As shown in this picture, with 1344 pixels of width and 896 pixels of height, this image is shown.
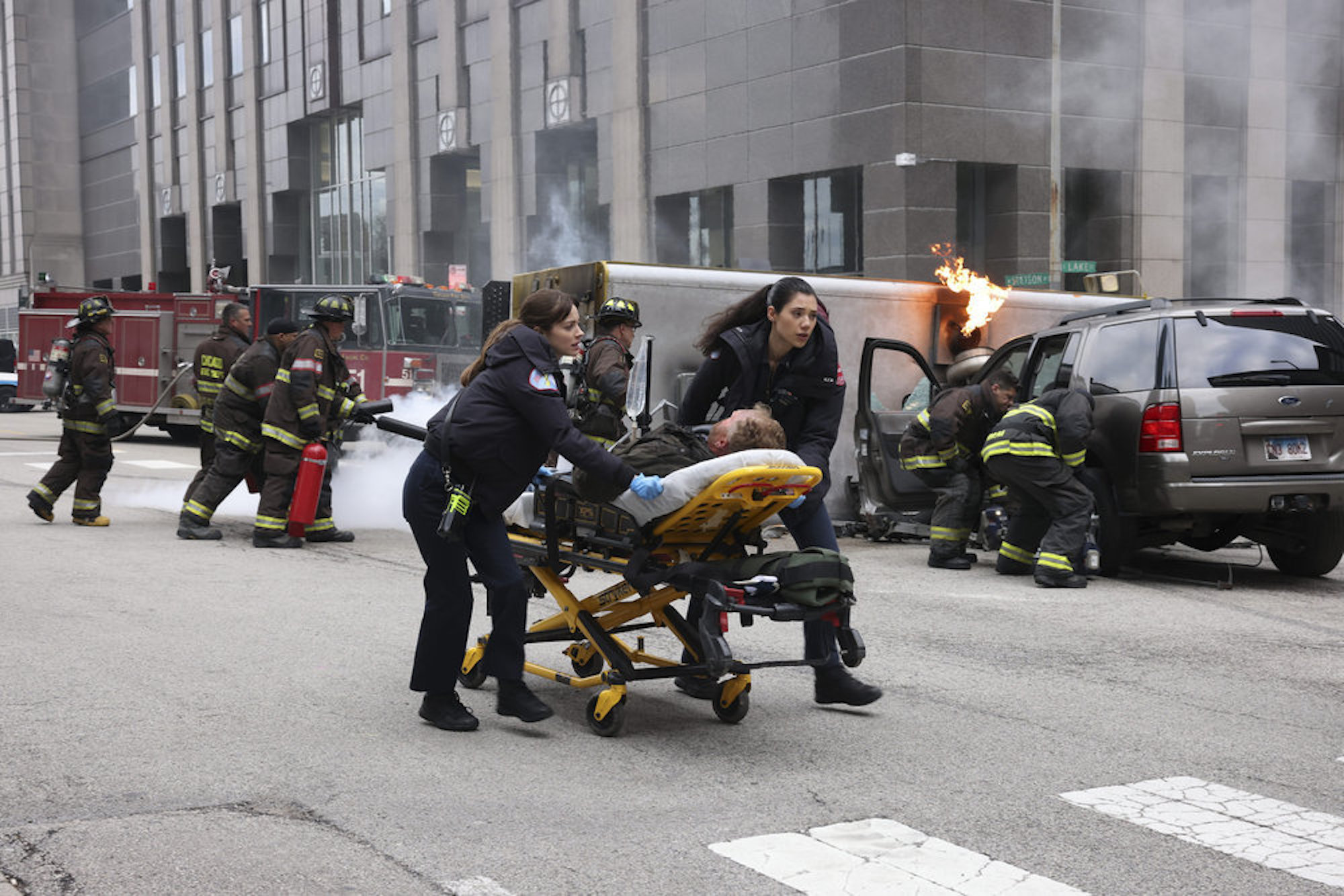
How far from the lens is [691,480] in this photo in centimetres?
520

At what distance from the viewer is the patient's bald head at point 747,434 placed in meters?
5.51

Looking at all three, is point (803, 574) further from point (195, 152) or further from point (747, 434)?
point (195, 152)

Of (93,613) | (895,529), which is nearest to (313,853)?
(93,613)

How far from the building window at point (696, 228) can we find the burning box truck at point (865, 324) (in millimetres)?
17113

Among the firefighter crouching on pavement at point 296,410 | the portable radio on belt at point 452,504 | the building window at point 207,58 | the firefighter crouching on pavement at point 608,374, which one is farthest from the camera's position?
the building window at point 207,58

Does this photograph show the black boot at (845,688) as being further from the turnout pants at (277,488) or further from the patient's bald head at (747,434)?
the turnout pants at (277,488)

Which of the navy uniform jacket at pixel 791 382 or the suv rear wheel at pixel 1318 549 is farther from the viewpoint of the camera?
the suv rear wheel at pixel 1318 549

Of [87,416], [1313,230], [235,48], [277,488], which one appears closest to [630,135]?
[1313,230]

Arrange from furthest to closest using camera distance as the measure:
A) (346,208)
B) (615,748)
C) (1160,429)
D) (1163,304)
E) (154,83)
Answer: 1. (154,83)
2. (346,208)
3. (1163,304)
4. (1160,429)
5. (615,748)

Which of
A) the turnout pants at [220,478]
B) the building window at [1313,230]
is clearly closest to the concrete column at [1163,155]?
the building window at [1313,230]

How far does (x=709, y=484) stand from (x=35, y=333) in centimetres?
2422

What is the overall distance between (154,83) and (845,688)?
58300 mm

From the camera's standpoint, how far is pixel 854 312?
12.9 m

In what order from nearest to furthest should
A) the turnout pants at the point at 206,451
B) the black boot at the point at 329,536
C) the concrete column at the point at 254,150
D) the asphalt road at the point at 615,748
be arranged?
the asphalt road at the point at 615,748
the black boot at the point at 329,536
the turnout pants at the point at 206,451
the concrete column at the point at 254,150
